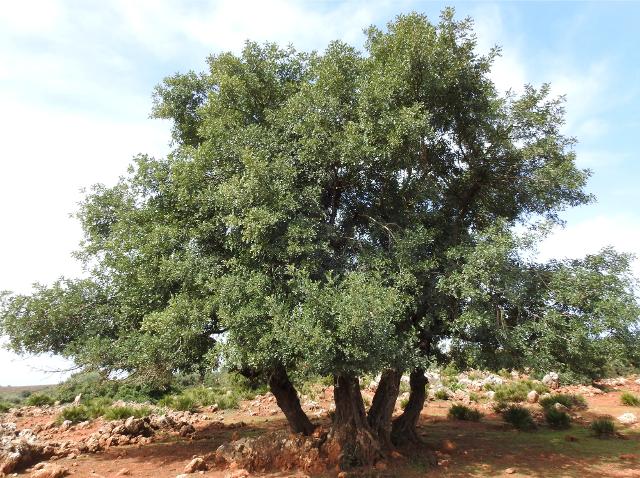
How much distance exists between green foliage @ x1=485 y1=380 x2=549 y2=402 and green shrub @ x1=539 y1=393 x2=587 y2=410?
4.73ft

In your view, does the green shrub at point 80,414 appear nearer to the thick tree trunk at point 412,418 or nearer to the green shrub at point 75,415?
the green shrub at point 75,415

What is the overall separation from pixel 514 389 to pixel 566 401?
3.19 metres

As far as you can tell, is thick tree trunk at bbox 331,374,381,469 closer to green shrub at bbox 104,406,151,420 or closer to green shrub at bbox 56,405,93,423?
green shrub at bbox 104,406,151,420

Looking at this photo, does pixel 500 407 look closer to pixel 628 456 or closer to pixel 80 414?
pixel 628 456

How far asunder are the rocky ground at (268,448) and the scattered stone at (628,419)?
0.19 ft

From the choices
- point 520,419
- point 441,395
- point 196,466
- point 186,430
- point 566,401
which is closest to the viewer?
point 196,466

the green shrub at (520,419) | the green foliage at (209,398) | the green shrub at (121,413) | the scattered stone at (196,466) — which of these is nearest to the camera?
the scattered stone at (196,466)

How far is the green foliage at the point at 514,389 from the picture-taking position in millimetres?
27141

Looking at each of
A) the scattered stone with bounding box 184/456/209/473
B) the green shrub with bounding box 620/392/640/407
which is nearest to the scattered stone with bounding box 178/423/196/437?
the scattered stone with bounding box 184/456/209/473

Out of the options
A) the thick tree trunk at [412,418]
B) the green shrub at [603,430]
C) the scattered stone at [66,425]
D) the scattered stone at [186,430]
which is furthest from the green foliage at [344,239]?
the scattered stone at [66,425]

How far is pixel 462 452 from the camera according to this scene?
51.4ft

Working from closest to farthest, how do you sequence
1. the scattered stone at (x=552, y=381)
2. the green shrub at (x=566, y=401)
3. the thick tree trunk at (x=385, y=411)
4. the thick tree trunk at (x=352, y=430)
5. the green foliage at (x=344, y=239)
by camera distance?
1. the green foliage at (x=344, y=239)
2. the thick tree trunk at (x=352, y=430)
3. the thick tree trunk at (x=385, y=411)
4. the green shrub at (x=566, y=401)
5. the scattered stone at (x=552, y=381)

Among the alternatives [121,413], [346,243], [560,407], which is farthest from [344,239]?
[560,407]

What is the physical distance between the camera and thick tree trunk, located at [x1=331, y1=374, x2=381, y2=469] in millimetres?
13094
